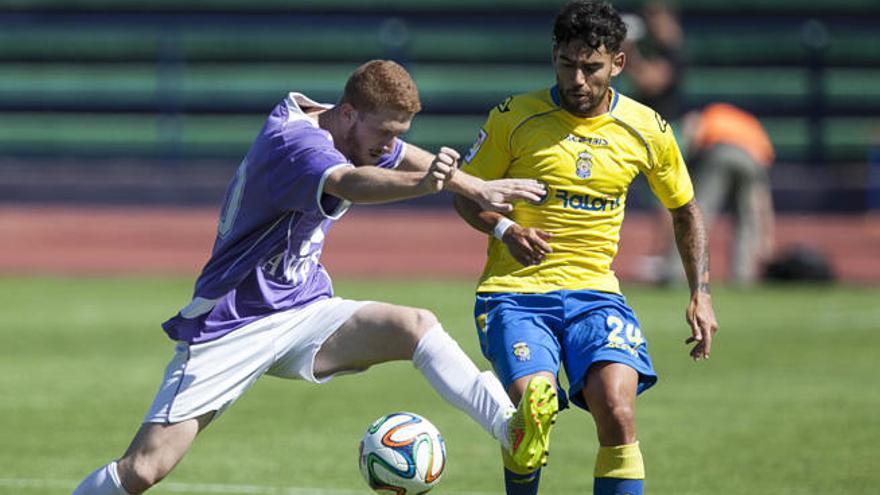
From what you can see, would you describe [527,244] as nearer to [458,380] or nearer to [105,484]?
[458,380]

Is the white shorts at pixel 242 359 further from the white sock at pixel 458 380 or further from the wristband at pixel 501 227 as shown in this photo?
the wristband at pixel 501 227

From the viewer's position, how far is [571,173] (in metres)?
7.75

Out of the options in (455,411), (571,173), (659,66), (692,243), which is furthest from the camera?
(659,66)

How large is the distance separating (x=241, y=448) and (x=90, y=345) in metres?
5.28

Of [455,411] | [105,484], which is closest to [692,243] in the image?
[105,484]

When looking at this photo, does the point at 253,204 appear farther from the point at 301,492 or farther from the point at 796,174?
the point at 796,174

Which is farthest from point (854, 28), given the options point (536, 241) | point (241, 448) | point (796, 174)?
point (536, 241)

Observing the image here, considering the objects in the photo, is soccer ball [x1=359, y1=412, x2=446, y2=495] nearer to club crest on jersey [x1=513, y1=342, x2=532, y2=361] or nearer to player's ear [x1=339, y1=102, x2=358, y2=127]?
club crest on jersey [x1=513, y1=342, x2=532, y2=361]

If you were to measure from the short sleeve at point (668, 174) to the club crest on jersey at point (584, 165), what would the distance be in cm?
32

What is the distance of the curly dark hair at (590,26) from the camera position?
749 centimetres

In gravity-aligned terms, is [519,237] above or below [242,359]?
above

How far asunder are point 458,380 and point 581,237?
1.08 meters

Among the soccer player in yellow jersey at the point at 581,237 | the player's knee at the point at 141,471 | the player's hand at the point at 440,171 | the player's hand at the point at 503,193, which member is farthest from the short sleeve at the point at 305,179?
the player's knee at the point at 141,471

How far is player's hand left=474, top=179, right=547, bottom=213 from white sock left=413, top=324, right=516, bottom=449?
81 centimetres
